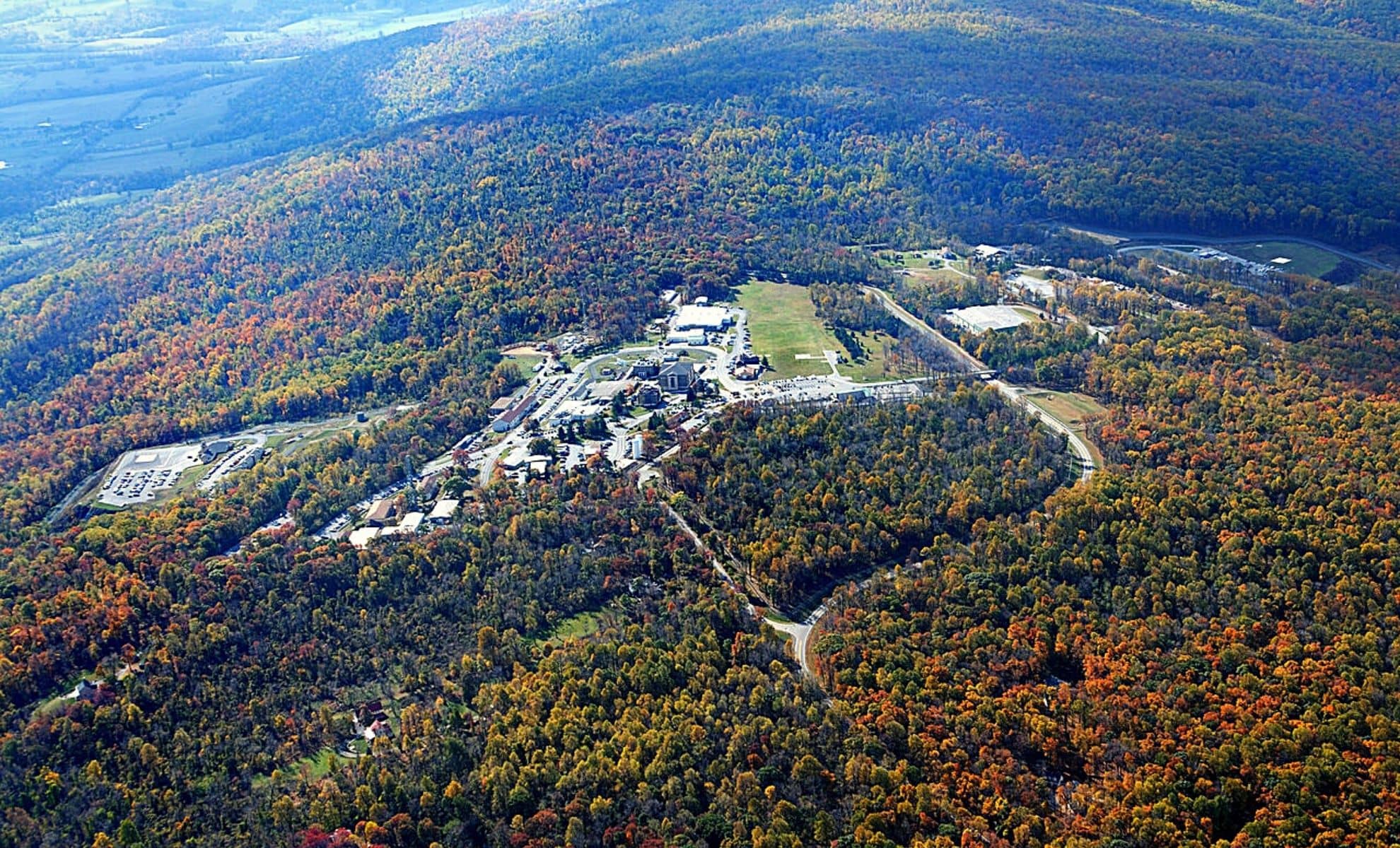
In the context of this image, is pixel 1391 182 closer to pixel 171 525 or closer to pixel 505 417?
pixel 505 417


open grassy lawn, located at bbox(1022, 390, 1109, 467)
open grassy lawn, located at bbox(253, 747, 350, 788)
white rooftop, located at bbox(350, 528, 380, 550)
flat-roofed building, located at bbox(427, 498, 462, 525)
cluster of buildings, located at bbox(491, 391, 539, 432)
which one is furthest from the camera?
cluster of buildings, located at bbox(491, 391, 539, 432)

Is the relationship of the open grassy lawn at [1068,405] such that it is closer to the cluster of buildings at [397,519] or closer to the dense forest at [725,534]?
the dense forest at [725,534]

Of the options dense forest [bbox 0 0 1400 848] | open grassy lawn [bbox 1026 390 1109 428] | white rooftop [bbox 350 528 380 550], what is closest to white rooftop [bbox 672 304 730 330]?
dense forest [bbox 0 0 1400 848]

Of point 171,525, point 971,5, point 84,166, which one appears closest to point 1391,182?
point 971,5

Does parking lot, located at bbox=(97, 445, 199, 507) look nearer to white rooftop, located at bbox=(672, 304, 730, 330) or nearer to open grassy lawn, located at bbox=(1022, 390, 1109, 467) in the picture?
white rooftop, located at bbox=(672, 304, 730, 330)

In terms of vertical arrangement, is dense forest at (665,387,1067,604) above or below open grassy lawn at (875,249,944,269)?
above

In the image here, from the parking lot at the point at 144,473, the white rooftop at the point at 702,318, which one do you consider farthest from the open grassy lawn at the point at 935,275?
the parking lot at the point at 144,473
